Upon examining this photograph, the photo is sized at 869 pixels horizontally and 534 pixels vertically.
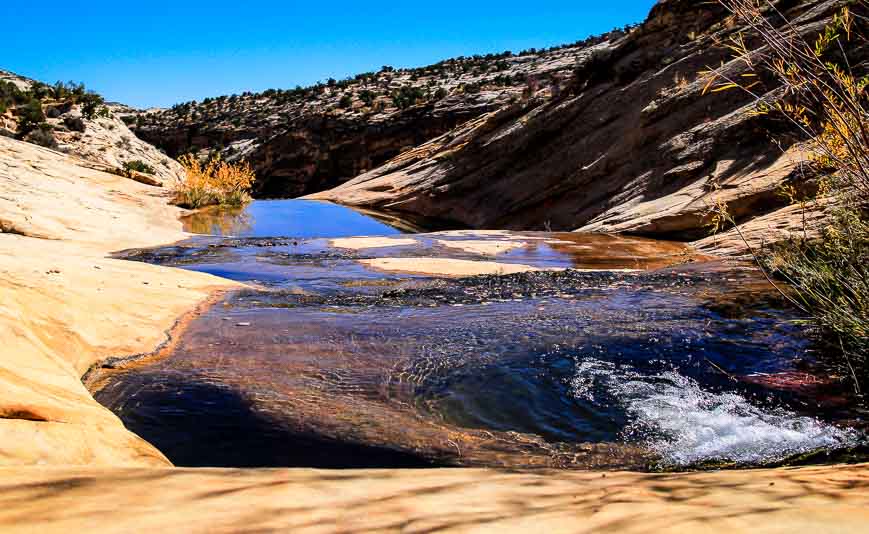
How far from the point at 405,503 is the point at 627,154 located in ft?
55.7

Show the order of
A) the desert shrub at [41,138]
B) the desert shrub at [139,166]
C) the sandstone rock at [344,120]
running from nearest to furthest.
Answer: the desert shrub at [41,138]
the desert shrub at [139,166]
the sandstone rock at [344,120]

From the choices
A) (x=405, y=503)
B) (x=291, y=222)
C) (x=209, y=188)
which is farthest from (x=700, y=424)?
(x=209, y=188)

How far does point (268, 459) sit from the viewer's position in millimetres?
2883

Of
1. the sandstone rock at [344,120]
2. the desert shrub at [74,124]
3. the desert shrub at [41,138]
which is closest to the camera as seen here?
the desert shrub at [41,138]

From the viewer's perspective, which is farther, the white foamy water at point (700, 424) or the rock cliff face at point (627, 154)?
the rock cliff face at point (627, 154)

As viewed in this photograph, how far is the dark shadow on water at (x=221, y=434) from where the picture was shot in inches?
113

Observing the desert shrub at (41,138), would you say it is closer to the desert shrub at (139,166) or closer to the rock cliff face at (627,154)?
the desert shrub at (139,166)

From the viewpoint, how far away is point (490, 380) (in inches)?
158

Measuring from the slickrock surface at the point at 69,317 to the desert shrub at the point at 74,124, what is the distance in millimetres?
12125

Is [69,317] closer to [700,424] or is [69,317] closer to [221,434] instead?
[221,434]

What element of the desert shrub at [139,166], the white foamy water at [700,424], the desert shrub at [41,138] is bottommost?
the white foamy water at [700,424]

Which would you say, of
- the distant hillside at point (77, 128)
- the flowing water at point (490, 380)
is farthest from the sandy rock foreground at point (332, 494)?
the distant hillside at point (77, 128)

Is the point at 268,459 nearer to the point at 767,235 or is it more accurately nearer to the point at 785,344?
the point at 785,344

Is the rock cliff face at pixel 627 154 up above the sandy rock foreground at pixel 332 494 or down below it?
above
